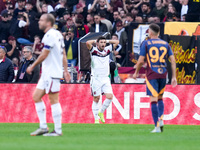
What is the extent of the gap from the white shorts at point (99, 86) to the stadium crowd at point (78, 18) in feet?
14.2

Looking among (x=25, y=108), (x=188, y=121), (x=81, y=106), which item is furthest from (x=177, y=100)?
(x=25, y=108)

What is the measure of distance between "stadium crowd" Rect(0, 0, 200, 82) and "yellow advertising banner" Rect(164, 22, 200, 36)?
3.89ft

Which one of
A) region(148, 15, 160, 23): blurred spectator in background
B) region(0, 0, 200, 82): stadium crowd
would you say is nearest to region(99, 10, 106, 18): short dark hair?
region(0, 0, 200, 82): stadium crowd

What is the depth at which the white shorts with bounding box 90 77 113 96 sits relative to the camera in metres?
15.5

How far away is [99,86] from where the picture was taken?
15531mm

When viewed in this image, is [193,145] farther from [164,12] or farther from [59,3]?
[59,3]

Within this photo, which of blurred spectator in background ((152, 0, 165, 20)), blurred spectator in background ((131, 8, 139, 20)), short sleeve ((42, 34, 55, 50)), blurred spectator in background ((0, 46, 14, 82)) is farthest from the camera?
blurred spectator in background ((131, 8, 139, 20))

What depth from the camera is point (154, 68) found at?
11.4 m

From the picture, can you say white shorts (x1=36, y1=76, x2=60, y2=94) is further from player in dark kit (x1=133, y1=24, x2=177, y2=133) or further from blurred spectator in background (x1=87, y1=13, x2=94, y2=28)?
blurred spectator in background (x1=87, y1=13, x2=94, y2=28)

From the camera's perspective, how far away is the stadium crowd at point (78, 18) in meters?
20.6

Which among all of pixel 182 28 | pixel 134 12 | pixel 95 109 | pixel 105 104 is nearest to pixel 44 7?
pixel 134 12

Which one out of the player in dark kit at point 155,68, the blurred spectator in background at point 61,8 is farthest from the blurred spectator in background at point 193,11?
the player in dark kit at point 155,68

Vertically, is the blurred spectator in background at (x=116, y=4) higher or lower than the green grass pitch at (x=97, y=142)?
higher

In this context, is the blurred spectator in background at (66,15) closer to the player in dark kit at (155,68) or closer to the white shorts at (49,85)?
the player in dark kit at (155,68)
